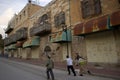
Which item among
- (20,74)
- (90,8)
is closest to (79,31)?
(90,8)

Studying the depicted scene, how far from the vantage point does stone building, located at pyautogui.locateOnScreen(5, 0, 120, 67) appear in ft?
57.2

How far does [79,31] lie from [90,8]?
108 inches

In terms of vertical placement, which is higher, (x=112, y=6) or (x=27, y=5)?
(x=27, y=5)

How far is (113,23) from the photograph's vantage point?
50.7 ft

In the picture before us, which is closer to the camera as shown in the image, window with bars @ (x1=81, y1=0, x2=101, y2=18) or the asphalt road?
the asphalt road

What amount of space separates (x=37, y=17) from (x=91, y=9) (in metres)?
16.7

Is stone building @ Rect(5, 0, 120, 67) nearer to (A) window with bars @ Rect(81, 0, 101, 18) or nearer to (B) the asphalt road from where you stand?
(A) window with bars @ Rect(81, 0, 101, 18)

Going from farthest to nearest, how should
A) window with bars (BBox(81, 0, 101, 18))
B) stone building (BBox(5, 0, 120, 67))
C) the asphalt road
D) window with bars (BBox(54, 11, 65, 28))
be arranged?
1. window with bars (BBox(54, 11, 65, 28))
2. window with bars (BBox(81, 0, 101, 18))
3. stone building (BBox(5, 0, 120, 67))
4. the asphalt road

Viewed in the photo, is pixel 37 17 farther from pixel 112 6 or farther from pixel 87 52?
pixel 112 6

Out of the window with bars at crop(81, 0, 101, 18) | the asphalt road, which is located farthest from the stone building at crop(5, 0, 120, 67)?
the asphalt road

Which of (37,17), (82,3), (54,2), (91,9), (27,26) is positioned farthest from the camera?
(27,26)

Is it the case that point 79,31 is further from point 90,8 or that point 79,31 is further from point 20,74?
point 20,74

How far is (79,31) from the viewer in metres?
20.2

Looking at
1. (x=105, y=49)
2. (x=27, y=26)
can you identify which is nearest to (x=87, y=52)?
(x=105, y=49)
